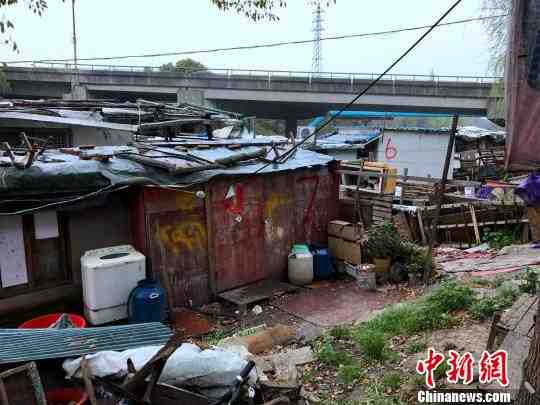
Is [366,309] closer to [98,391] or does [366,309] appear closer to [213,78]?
[98,391]

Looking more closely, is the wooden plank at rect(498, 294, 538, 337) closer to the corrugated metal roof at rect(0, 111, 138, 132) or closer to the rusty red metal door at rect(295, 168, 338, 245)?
the rusty red metal door at rect(295, 168, 338, 245)

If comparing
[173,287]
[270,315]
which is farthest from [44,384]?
[270,315]

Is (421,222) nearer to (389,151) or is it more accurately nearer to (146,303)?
(146,303)

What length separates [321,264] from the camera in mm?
10172

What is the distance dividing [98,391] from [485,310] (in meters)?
4.71

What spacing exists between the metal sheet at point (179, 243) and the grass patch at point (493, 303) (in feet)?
16.1

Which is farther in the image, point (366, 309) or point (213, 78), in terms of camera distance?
point (213, 78)

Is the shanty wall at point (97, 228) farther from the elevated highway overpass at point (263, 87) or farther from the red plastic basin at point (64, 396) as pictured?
the elevated highway overpass at point (263, 87)

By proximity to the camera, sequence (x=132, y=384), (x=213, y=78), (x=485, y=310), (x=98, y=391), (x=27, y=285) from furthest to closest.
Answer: (x=213, y=78) → (x=27, y=285) → (x=485, y=310) → (x=98, y=391) → (x=132, y=384)

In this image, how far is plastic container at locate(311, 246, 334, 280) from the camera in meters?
10.2

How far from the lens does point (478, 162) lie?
2088 cm

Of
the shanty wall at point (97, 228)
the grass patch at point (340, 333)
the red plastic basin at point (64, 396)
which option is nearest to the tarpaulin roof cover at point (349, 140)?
the shanty wall at point (97, 228)

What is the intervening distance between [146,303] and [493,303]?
16.9 ft

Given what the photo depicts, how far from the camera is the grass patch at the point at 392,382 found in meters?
4.66
